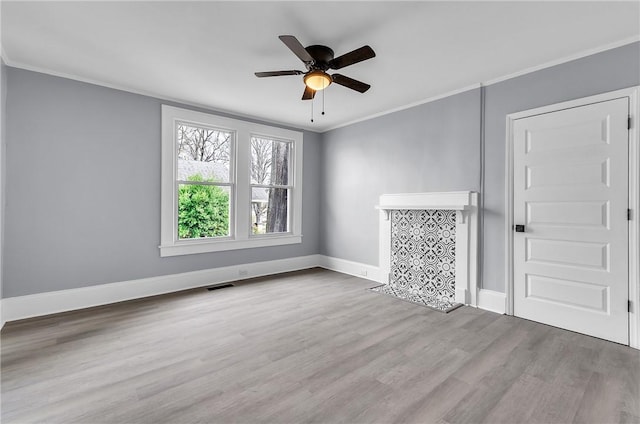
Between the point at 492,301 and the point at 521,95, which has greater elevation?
the point at 521,95

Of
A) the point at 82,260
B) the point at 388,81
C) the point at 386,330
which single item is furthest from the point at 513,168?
the point at 82,260

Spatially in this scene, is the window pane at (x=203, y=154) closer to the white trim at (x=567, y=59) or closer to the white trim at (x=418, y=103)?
the white trim at (x=418, y=103)

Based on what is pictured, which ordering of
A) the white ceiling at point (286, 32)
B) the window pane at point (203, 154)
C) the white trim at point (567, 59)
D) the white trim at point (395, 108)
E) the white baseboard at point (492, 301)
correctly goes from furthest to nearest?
the window pane at point (203, 154) < the white baseboard at point (492, 301) < the white trim at point (395, 108) < the white trim at point (567, 59) < the white ceiling at point (286, 32)

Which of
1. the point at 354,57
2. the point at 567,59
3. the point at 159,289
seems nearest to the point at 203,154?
the point at 159,289

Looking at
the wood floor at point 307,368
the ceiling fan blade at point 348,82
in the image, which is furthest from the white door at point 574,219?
the ceiling fan blade at point 348,82

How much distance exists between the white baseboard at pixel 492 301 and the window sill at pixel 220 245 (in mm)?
3154

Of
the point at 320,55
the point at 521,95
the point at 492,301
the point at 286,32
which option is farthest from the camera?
the point at 492,301

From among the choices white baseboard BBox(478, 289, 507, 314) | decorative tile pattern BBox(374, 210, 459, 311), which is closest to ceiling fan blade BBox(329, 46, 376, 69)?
decorative tile pattern BBox(374, 210, 459, 311)

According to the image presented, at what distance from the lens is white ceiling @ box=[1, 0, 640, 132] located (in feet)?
7.31

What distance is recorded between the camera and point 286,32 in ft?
8.24

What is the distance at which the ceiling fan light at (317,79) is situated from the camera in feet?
8.66

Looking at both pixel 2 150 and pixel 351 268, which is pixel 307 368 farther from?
pixel 2 150

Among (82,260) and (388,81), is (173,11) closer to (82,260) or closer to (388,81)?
(388,81)

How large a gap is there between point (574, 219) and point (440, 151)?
65.8 inches
